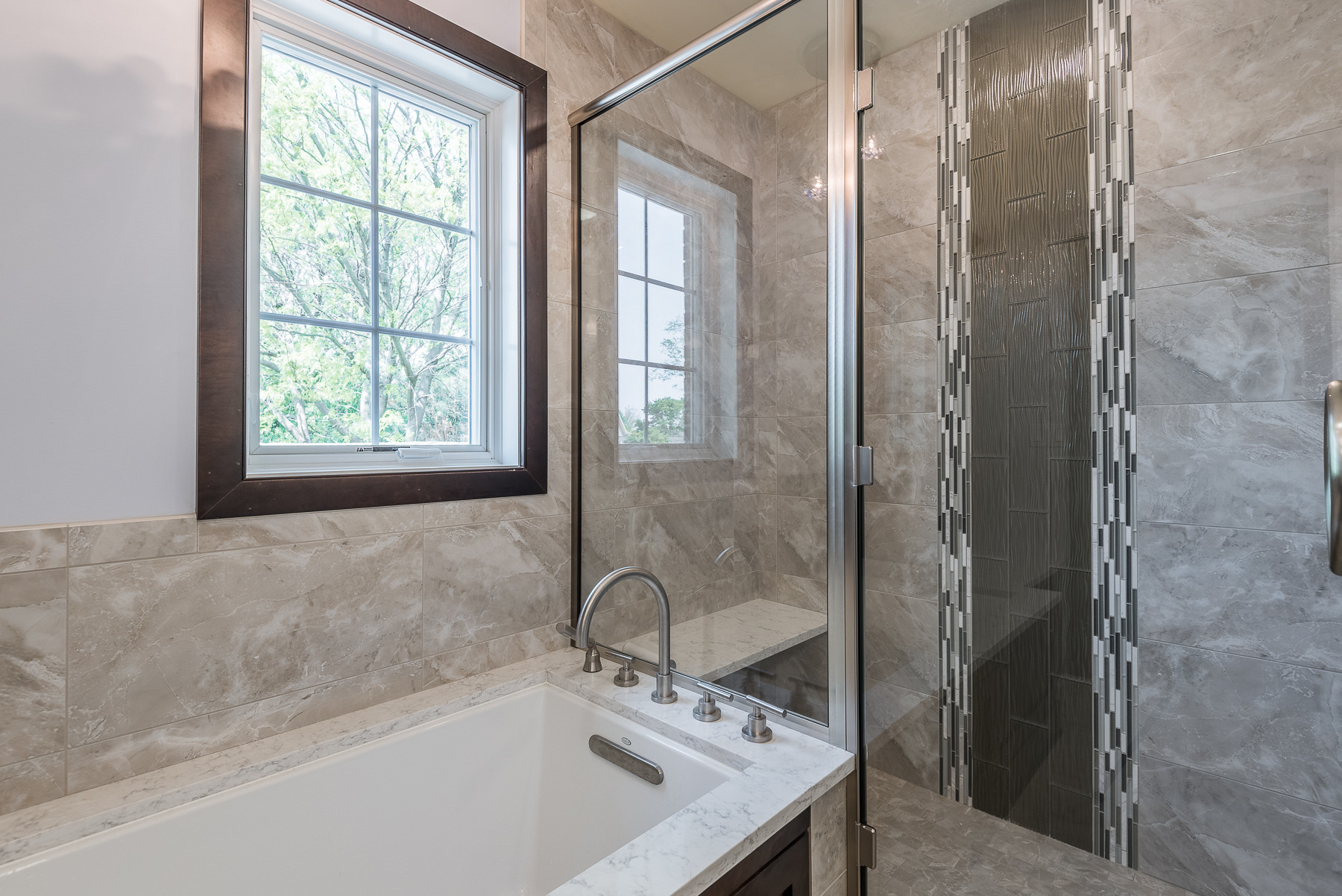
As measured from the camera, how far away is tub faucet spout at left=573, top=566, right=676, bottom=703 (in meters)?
1.41

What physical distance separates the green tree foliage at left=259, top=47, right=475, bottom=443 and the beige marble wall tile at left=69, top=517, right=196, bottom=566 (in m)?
0.27

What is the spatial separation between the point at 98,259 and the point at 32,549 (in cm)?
52

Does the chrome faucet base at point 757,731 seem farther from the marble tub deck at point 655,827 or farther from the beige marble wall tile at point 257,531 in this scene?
the beige marble wall tile at point 257,531

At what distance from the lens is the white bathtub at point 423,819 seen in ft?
3.60

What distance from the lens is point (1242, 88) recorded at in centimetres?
107

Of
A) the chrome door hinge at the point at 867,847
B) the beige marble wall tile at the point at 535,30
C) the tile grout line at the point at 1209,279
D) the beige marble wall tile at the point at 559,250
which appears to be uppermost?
the beige marble wall tile at the point at 535,30

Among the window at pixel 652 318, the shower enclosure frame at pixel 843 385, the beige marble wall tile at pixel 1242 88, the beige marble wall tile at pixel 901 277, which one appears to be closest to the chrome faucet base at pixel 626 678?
the shower enclosure frame at pixel 843 385

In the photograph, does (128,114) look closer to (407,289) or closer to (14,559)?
(407,289)

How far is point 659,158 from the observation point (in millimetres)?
1625

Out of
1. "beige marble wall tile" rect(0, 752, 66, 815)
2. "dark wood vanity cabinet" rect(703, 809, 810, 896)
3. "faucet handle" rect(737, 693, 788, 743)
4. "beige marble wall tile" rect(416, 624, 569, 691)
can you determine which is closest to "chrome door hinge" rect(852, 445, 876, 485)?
"faucet handle" rect(737, 693, 788, 743)

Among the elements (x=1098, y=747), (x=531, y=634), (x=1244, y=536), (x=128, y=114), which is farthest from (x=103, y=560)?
(x=1244, y=536)

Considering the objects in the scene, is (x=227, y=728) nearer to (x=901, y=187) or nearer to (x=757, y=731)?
(x=757, y=731)

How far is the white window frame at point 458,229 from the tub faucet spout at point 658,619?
50 cm

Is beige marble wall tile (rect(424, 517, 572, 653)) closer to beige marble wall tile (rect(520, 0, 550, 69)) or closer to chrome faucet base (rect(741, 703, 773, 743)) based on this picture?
chrome faucet base (rect(741, 703, 773, 743))
